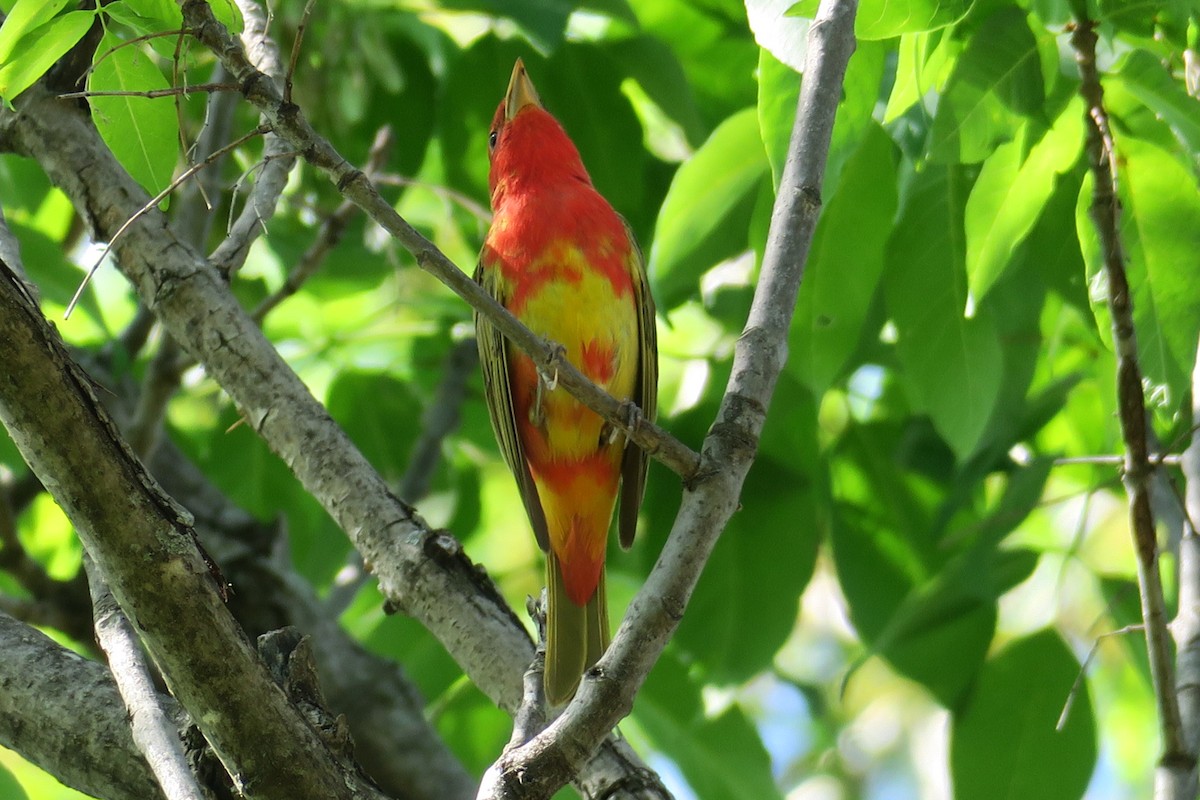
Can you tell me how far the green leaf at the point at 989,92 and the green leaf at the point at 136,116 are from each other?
1362 mm

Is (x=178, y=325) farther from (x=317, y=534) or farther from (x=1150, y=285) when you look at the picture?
(x=1150, y=285)

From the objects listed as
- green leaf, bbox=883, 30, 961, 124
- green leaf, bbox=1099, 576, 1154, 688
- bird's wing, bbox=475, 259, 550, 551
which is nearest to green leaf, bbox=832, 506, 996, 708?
green leaf, bbox=1099, 576, 1154, 688

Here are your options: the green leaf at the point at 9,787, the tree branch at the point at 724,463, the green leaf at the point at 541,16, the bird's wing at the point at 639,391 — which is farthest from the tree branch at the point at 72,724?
the green leaf at the point at 541,16

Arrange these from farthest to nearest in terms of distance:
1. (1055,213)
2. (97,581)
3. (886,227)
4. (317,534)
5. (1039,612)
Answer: (317,534) < (1039,612) < (1055,213) < (886,227) < (97,581)

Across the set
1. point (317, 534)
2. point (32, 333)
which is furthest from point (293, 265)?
point (32, 333)

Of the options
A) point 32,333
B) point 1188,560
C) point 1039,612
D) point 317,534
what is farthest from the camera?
point 317,534

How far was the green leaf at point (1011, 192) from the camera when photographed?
2.69 meters

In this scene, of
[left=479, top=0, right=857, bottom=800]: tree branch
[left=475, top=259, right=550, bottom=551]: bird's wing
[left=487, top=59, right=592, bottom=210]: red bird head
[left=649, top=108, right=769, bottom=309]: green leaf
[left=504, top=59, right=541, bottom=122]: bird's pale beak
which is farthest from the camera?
[left=487, top=59, right=592, bottom=210]: red bird head

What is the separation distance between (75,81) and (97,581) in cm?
145

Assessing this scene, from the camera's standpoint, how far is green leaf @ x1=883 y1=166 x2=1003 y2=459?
3.10m

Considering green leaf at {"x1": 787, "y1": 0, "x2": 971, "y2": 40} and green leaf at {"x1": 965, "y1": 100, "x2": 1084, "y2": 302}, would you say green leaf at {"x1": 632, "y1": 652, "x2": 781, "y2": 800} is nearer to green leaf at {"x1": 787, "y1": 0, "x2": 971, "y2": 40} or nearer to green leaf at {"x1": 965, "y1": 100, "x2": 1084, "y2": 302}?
green leaf at {"x1": 965, "y1": 100, "x2": 1084, "y2": 302}

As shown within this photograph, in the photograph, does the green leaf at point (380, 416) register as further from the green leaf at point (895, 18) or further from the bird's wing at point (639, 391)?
the green leaf at point (895, 18)

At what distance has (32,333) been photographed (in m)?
1.91

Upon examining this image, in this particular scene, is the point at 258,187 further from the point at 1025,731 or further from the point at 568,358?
the point at 1025,731
